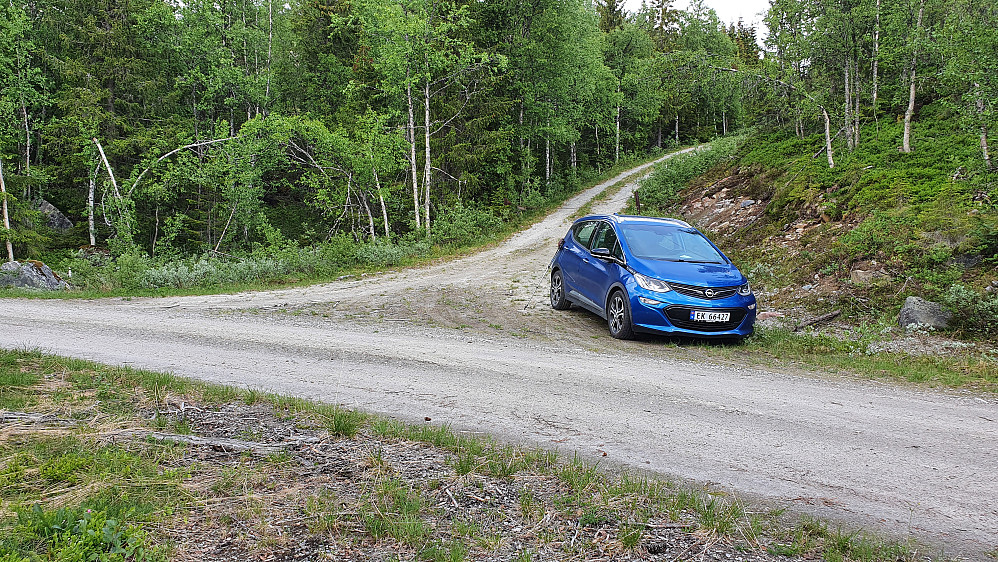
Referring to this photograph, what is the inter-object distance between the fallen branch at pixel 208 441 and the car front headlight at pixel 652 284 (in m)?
6.08

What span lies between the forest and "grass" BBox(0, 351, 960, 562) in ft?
42.0

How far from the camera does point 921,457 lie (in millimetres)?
4359

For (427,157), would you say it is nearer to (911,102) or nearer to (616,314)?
(616,314)

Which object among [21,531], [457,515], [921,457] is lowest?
[921,457]

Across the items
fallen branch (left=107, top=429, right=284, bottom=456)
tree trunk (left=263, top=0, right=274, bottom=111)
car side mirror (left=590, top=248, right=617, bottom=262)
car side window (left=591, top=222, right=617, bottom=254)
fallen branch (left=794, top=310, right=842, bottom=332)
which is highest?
tree trunk (left=263, top=0, right=274, bottom=111)

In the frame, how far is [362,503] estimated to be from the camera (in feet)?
10.5

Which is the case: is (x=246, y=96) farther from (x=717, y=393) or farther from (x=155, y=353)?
(x=717, y=393)

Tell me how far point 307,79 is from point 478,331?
28543mm

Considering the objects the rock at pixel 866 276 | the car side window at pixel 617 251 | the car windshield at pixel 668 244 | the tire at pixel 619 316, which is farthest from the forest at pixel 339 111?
the tire at pixel 619 316

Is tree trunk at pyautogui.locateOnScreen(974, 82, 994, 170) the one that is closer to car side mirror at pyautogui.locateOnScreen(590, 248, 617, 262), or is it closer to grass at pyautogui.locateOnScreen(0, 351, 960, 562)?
car side mirror at pyautogui.locateOnScreen(590, 248, 617, 262)

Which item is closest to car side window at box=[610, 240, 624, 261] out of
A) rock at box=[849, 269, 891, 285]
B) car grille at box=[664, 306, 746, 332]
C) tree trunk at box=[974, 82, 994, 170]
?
car grille at box=[664, 306, 746, 332]

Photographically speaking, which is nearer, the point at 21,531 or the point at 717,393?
the point at 21,531

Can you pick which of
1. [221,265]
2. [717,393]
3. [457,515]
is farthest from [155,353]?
[221,265]

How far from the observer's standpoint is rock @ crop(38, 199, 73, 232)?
90.8 ft
